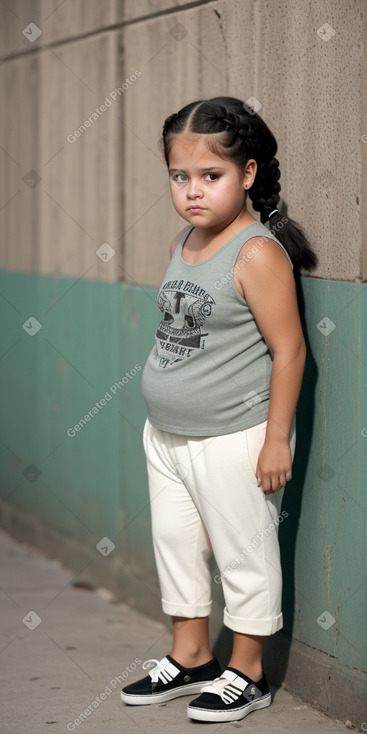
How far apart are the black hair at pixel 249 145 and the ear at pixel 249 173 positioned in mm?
17

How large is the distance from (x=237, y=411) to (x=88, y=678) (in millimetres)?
1256

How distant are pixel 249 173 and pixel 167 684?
1.64 metres

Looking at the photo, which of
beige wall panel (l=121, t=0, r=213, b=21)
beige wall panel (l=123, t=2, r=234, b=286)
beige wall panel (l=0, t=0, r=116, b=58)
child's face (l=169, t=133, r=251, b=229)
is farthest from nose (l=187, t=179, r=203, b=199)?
beige wall panel (l=0, t=0, r=116, b=58)

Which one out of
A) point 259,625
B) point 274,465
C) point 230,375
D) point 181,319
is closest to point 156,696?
point 259,625

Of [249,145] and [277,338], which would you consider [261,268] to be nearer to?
[277,338]

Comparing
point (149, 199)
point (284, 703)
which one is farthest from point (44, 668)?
point (149, 199)

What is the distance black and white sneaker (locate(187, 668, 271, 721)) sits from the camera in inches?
138

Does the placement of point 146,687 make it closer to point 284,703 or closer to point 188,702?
point 188,702

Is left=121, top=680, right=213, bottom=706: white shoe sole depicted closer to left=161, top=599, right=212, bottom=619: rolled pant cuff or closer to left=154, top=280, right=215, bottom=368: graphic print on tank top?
left=161, top=599, right=212, bottom=619: rolled pant cuff

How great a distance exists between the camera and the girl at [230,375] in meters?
3.36

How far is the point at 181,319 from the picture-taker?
138 inches

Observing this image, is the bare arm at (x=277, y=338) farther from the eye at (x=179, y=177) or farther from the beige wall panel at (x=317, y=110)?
the eye at (x=179, y=177)

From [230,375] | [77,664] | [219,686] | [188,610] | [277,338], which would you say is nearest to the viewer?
[277,338]

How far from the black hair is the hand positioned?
0.59 meters
